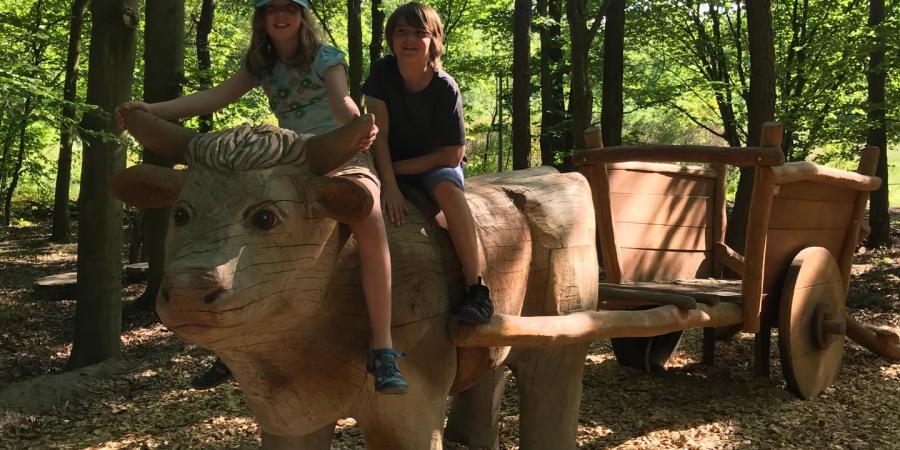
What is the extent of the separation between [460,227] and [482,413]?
212 centimetres

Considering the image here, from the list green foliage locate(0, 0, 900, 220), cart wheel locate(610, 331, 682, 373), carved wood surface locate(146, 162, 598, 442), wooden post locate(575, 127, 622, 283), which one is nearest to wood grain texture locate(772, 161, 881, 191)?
wooden post locate(575, 127, 622, 283)

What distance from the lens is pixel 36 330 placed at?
8.80 meters

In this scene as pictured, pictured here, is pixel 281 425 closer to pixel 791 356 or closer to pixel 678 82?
pixel 791 356

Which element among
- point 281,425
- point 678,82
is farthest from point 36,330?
point 678,82

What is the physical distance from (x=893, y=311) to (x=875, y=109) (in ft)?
11.6

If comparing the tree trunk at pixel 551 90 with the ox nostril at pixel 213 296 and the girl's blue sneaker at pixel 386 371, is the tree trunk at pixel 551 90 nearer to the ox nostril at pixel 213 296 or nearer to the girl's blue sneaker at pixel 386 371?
the girl's blue sneaker at pixel 386 371

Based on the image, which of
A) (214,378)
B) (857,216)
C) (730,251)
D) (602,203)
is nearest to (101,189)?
(214,378)

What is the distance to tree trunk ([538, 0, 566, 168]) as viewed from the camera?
16250mm

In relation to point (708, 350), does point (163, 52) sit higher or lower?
higher

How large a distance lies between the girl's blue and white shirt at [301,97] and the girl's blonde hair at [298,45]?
0.10ft

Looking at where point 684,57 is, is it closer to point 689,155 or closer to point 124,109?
point 689,155

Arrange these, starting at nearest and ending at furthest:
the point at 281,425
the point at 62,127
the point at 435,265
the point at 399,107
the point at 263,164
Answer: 1. the point at 263,164
2. the point at 281,425
3. the point at 435,265
4. the point at 399,107
5. the point at 62,127

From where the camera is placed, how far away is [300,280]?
2.48 meters

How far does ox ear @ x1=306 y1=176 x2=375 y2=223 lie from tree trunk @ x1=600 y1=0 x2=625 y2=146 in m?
9.47
